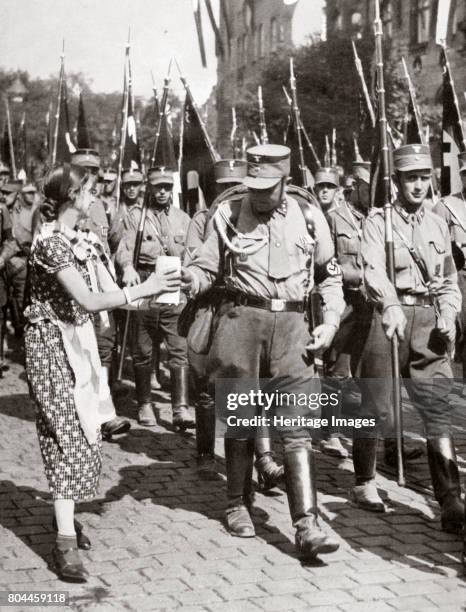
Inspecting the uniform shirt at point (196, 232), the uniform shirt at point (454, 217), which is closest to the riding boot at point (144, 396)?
the uniform shirt at point (196, 232)

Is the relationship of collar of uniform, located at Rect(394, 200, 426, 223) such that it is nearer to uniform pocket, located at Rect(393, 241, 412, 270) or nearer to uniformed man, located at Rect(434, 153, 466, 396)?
uniform pocket, located at Rect(393, 241, 412, 270)

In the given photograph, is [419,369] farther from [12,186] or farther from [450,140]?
[12,186]

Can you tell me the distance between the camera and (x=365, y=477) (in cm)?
598

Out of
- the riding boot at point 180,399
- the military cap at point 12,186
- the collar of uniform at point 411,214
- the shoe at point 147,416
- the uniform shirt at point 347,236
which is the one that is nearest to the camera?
the collar of uniform at point 411,214

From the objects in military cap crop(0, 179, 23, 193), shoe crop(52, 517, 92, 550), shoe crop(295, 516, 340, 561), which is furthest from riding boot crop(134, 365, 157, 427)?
military cap crop(0, 179, 23, 193)

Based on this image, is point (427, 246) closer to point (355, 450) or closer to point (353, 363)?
point (353, 363)

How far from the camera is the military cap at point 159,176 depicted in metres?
8.77

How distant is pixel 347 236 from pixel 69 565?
432cm

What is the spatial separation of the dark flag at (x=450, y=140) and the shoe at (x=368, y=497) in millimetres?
3372

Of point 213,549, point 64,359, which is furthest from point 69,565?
point 64,359

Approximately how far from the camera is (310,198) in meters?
5.58

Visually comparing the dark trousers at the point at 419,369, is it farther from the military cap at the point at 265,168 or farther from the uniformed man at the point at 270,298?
the military cap at the point at 265,168

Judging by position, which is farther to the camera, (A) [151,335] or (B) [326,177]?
(B) [326,177]

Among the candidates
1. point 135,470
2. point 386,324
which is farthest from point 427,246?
point 135,470
